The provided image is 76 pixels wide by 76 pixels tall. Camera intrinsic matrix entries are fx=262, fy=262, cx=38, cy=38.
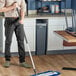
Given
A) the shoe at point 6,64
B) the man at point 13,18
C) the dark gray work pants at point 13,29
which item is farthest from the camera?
the shoe at point 6,64

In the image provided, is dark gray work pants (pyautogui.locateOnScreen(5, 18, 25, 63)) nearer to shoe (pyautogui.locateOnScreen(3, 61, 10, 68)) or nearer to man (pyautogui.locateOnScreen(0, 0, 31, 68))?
man (pyautogui.locateOnScreen(0, 0, 31, 68))

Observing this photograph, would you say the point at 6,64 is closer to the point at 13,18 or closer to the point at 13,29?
the point at 13,29

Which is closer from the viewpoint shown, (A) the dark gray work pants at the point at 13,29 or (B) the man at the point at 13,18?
(B) the man at the point at 13,18

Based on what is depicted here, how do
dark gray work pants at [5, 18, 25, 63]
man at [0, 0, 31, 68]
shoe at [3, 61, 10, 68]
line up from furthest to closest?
1. shoe at [3, 61, 10, 68]
2. dark gray work pants at [5, 18, 25, 63]
3. man at [0, 0, 31, 68]

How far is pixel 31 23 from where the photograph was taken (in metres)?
5.63

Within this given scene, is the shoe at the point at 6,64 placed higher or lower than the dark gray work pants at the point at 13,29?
lower

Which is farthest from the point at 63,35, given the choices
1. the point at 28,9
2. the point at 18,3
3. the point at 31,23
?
the point at 28,9

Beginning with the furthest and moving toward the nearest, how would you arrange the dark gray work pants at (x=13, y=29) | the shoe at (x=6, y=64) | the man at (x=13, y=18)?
the shoe at (x=6, y=64), the dark gray work pants at (x=13, y=29), the man at (x=13, y=18)

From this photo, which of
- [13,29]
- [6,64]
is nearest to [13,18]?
[13,29]

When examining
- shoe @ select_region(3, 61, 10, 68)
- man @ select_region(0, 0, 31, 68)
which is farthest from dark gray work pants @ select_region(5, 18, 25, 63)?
shoe @ select_region(3, 61, 10, 68)

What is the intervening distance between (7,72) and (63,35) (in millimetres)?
1219

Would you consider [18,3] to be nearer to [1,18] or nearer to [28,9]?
[1,18]

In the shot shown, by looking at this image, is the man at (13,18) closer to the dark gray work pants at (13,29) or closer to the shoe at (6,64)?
the dark gray work pants at (13,29)

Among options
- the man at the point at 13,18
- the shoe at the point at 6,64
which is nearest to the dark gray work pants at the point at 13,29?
the man at the point at 13,18
